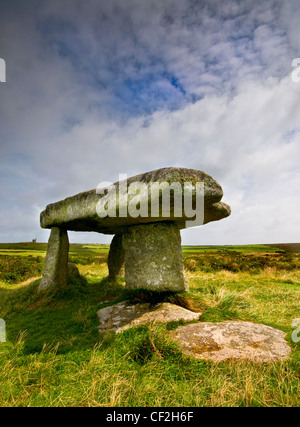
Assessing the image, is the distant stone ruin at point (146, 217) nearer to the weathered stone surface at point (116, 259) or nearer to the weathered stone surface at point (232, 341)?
the weathered stone surface at point (232, 341)

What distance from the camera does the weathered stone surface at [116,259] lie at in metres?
9.04

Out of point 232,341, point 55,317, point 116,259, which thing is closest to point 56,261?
point 55,317

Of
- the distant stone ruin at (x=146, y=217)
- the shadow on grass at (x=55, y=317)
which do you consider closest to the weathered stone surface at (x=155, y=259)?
the distant stone ruin at (x=146, y=217)

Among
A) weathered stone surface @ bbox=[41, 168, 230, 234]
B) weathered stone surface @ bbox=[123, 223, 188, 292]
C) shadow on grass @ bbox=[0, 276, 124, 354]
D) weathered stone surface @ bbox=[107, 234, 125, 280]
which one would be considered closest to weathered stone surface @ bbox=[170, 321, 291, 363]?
shadow on grass @ bbox=[0, 276, 124, 354]

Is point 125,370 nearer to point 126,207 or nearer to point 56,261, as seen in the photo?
point 126,207

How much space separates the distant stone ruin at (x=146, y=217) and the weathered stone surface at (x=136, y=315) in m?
0.77

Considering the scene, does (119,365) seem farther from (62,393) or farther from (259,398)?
(259,398)

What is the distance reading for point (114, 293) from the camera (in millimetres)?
6301

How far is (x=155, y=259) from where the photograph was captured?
18.4 ft

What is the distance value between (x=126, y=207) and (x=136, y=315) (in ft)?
7.05

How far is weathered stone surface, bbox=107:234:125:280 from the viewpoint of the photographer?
9.04 meters

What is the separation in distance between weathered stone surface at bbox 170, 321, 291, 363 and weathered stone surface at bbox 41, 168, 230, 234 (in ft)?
7.50

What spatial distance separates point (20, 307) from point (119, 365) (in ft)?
13.6

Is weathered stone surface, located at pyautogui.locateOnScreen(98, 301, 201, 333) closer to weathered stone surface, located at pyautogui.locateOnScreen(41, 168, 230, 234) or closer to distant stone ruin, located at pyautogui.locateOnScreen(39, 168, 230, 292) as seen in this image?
distant stone ruin, located at pyautogui.locateOnScreen(39, 168, 230, 292)
